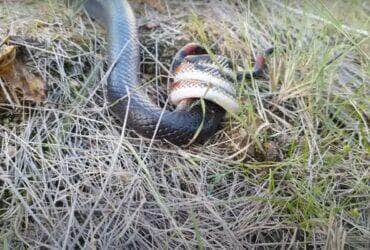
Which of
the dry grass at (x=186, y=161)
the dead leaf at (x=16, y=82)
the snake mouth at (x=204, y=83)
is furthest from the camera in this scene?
the snake mouth at (x=204, y=83)

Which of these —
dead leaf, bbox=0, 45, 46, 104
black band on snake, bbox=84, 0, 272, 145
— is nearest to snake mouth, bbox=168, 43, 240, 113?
black band on snake, bbox=84, 0, 272, 145

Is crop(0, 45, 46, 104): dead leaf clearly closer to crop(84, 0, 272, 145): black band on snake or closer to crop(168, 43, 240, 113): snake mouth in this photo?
crop(84, 0, 272, 145): black band on snake

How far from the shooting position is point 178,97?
113 inches

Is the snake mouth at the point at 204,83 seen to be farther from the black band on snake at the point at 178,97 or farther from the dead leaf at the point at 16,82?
the dead leaf at the point at 16,82

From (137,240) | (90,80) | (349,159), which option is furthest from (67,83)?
(349,159)

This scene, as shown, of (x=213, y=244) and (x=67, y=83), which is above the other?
(x=67, y=83)

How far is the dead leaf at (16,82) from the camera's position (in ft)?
8.68

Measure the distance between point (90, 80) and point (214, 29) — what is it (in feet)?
3.50

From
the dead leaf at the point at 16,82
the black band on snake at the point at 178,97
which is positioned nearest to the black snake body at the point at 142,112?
the black band on snake at the point at 178,97

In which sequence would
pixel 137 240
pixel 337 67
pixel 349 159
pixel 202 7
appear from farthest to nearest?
1. pixel 202 7
2. pixel 337 67
3. pixel 349 159
4. pixel 137 240

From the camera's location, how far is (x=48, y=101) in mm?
2775

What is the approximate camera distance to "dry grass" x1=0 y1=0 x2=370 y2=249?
2330 millimetres

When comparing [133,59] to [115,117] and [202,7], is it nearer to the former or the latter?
[115,117]

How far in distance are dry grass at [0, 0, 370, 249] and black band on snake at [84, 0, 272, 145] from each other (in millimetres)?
75
